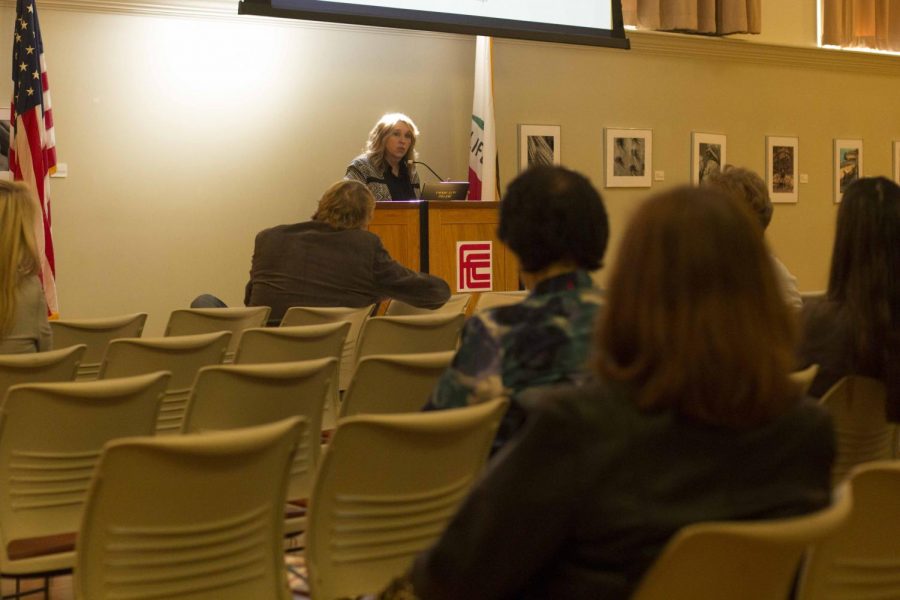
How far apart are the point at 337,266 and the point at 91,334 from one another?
1.60 m

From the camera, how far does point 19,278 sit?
4195 mm

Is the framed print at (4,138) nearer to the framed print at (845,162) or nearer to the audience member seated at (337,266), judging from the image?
the audience member seated at (337,266)

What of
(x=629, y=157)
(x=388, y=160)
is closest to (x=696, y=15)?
(x=629, y=157)

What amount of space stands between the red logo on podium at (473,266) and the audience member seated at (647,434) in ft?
23.1

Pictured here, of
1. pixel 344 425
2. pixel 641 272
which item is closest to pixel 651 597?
pixel 641 272

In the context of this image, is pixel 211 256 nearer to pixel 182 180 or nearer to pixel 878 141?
pixel 182 180

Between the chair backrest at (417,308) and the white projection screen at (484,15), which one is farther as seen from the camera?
the white projection screen at (484,15)

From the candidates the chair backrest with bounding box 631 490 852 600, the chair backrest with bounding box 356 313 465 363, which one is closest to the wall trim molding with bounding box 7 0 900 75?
the chair backrest with bounding box 356 313 465 363

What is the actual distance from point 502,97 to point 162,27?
131 inches

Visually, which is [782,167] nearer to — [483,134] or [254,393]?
[483,134]

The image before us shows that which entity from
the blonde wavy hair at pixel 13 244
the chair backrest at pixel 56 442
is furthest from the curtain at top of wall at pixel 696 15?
the chair backrest at pixel 56 442

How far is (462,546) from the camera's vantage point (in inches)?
60.2

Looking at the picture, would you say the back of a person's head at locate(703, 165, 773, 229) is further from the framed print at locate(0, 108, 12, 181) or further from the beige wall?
the framed print at locate(0, 108, 12, 181)

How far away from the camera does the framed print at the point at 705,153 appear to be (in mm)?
12055
